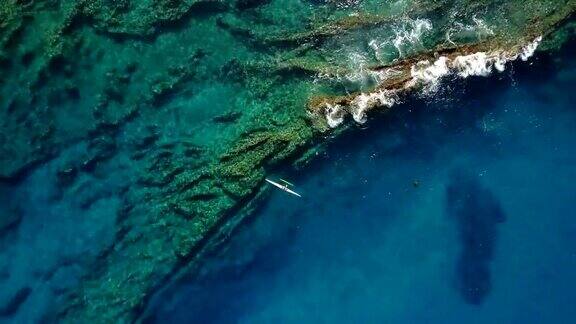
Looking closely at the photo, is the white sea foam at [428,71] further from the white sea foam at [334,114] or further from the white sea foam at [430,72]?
the white sea foam at [334,114]

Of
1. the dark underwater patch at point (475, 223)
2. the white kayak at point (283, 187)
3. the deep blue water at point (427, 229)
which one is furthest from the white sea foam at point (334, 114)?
the dark underwater patch at point (475, 223)

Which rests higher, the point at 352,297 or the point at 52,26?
the point at 52,26

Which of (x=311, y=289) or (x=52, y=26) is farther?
(x=311, y=289)

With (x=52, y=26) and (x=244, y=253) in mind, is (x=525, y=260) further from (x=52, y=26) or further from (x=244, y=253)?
(x=52, y=26)

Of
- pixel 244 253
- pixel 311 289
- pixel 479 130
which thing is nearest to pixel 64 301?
pixel 244 253

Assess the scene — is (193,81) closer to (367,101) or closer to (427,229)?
(367,101)

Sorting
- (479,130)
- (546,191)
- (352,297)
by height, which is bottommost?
(352,297)

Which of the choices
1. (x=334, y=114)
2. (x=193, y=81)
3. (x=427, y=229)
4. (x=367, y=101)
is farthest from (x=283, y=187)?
(x=427, y=229)
